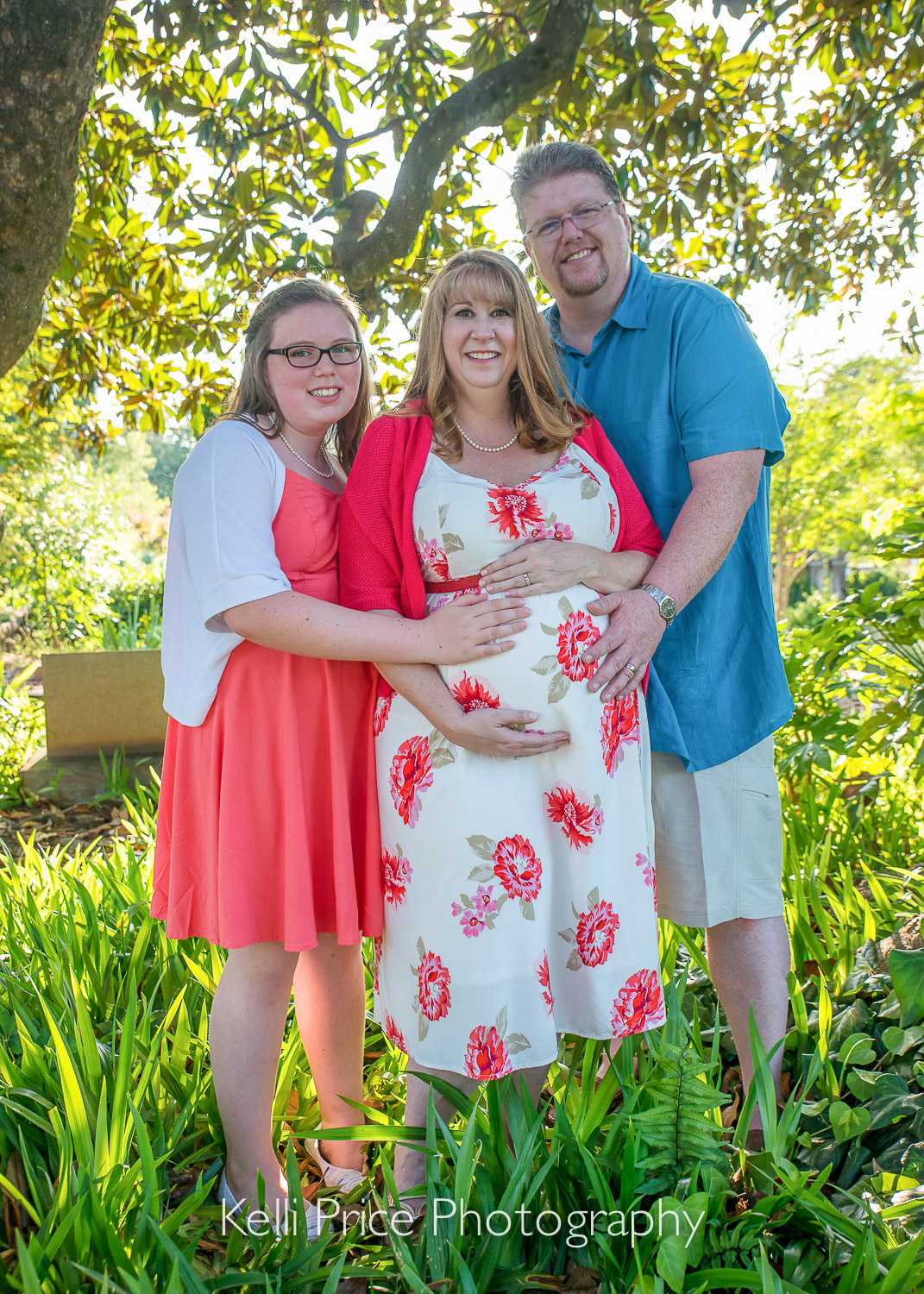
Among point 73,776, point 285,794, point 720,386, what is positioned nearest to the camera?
point 285,794

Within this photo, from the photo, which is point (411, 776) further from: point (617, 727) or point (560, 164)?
point (560, 164)

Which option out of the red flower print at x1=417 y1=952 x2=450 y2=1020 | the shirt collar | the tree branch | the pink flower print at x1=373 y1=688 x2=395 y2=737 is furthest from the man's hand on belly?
the tree branch

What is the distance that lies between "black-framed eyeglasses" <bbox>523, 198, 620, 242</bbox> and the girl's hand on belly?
1.23m

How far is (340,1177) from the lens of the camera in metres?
1.92

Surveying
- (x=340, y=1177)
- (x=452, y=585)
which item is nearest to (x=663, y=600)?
(x=452, y=585)

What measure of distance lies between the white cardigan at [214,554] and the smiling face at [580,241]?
0.91m

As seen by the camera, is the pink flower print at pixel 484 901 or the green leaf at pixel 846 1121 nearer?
the pink flower print at pixel 484 901

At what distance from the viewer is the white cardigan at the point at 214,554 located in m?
1.72

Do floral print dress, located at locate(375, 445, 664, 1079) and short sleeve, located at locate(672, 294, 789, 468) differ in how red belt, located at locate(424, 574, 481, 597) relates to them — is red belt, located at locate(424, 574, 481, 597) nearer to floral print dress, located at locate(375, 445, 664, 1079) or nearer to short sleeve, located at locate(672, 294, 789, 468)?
floral print dress, located at locate(375, 445, 664, 1079)

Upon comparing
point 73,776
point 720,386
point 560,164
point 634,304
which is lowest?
point 73,776

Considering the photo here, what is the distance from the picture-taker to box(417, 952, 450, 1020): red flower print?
5.63 ft

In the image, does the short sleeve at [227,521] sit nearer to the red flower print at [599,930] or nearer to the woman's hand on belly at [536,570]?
the woman's hand on belly at [536,570]

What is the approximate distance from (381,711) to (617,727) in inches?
19.5

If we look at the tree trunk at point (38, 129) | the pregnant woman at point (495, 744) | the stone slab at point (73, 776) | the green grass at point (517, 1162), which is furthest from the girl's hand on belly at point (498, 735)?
the stone slab at point (73, 776)
